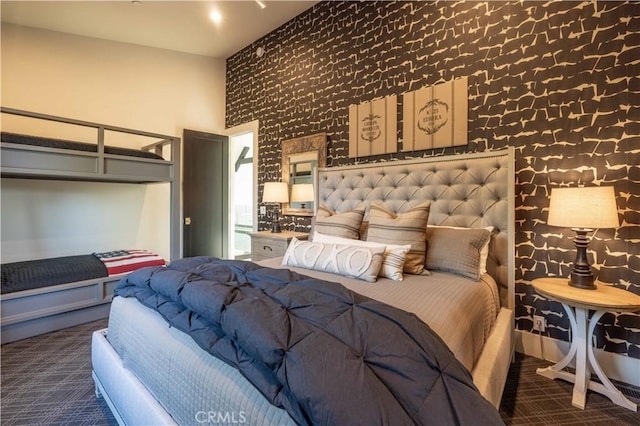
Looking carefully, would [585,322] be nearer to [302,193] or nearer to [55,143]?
[302,193]

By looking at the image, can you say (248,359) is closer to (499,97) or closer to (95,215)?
(499,97)

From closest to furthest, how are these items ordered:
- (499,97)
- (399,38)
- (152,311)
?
(152,311)
(499,97)
(399,38)

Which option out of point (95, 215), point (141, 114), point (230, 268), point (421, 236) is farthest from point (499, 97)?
point (95, 215)

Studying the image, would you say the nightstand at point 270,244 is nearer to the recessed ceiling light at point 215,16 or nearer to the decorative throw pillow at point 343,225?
the decorative throw pillow at point 343,225

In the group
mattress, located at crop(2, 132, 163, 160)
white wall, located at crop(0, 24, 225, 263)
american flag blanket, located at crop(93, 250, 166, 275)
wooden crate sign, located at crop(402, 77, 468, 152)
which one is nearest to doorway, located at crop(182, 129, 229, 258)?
white wall, located at crop(0, 24, 225, 263)

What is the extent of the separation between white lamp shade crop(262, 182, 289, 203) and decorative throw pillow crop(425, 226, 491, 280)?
190 cm

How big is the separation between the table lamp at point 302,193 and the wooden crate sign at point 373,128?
639 millimetres

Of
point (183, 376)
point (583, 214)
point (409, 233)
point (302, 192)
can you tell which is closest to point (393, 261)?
point (409, 233)

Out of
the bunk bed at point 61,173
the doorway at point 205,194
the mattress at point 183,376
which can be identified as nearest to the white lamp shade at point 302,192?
the bunk bed at point 61,173

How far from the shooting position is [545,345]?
84.2 inches

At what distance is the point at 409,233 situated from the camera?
2.04 m

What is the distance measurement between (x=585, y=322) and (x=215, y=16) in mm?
4459

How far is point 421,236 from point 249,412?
5.22 ft

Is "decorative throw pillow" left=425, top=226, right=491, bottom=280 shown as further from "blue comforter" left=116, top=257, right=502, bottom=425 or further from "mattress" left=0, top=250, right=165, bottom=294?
"mattress" left=0, top=250, right=165, bottom=294
